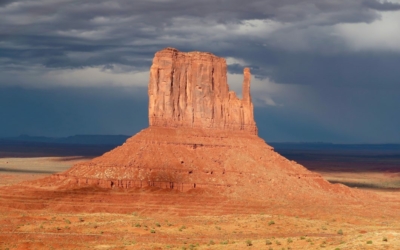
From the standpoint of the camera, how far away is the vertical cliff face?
10312 centimetres

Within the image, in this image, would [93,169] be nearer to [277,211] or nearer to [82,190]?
[82,190]

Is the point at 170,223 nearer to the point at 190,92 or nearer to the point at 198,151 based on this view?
the point at 198,151

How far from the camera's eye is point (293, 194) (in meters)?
95.2

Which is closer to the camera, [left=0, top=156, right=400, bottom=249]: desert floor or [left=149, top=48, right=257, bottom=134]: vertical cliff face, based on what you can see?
[left=0, top=156, right=400, bottom=249]: desert floor

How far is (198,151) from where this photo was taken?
99.9 metres

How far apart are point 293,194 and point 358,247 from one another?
4981 centimetres

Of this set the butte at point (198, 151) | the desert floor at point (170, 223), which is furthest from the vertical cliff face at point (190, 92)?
the desert floor at point (170, 223)

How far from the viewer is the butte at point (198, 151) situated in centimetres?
9512

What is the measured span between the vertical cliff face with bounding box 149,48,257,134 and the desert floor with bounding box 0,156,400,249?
44.4 ft

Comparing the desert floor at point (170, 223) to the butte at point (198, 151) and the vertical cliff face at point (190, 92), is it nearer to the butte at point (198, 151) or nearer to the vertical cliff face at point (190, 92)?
the butte at point (198, 151)

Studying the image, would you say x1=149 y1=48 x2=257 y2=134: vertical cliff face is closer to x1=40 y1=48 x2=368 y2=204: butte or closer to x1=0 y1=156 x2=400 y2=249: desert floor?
x1=40 y1=48 x2=368 y2=204: butte

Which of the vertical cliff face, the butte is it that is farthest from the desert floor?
the vertical cliff face

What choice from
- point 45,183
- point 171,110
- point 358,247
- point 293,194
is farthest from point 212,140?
point 358,247

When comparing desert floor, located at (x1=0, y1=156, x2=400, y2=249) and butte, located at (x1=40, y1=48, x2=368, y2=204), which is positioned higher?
butte, located at (x1=40, y1=48, x2=368, y2=204)
